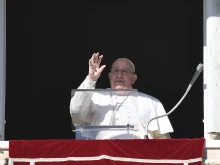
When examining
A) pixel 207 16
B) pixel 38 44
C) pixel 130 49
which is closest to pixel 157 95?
pixel 130 49

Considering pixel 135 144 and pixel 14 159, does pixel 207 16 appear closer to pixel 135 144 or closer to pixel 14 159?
pixel 135 144

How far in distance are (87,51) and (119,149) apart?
294 cm

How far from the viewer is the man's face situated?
8.25m

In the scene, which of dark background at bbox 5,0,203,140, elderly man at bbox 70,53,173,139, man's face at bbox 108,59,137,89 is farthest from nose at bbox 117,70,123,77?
dark background at bbox 5,0,203,140

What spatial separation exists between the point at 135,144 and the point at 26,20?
10.0 feet

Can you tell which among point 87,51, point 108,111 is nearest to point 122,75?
point 108,111

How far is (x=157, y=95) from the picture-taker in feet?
34.3

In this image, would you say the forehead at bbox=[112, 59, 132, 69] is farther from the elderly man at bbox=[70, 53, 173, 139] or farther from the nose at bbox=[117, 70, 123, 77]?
the elderly man at bbox=[70, 53, 173, 139]

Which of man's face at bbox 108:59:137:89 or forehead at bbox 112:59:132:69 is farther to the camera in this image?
forehead at bbox 112:59:132:69

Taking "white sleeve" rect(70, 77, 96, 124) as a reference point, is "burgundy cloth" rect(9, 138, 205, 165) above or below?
below

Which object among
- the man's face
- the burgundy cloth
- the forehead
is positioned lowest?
the burgundy cloth

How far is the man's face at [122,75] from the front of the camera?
8250mm

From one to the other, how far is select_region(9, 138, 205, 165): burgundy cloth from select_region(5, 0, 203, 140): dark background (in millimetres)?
2489

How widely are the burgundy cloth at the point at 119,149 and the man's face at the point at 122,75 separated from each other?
2.36 feet
